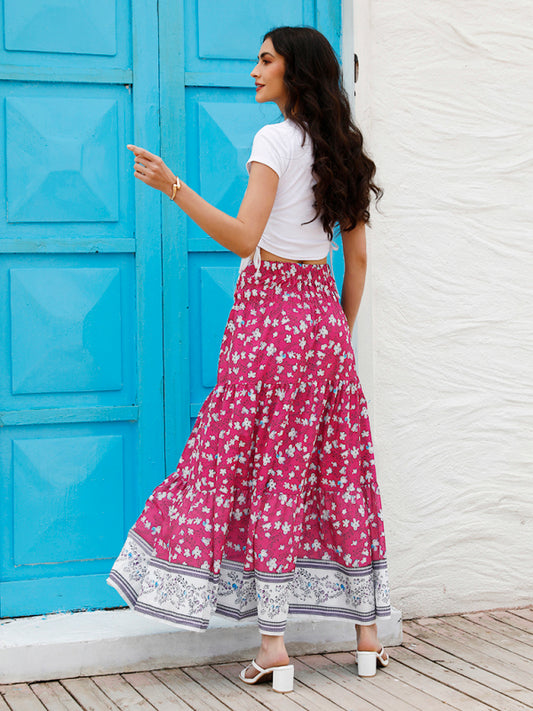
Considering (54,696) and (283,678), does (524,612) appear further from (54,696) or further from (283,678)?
(54,696)

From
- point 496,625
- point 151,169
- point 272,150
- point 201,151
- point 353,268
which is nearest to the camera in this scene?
point 151,169

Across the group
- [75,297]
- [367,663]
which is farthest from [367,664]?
[75,297]

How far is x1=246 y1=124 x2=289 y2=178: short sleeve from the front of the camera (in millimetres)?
2480

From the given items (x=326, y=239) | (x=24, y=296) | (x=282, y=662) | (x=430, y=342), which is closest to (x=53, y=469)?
(x=24, y=296)

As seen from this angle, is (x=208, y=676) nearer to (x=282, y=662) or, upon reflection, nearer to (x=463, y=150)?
(x=282, y=662)

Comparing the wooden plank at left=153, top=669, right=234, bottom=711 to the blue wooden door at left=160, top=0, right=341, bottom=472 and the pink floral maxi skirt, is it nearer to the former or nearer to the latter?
the pink floral maxi skirt

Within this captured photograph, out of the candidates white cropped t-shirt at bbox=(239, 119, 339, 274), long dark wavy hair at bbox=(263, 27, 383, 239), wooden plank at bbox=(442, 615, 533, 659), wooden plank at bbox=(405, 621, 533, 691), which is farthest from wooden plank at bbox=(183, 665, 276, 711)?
long dark wavy hair at bbox=(263, 27, 383, 239)

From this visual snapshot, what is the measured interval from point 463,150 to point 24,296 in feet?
5.38

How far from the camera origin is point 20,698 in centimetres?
255

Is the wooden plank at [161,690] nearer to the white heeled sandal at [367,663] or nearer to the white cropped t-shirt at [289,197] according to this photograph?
the white heeled sandal at [367,663]

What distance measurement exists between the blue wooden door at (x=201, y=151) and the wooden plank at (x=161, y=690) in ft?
2.27

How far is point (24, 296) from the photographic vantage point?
9.76 ft

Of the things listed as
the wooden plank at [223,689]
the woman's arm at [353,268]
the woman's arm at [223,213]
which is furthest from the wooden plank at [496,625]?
the woman's arm at [223,213]

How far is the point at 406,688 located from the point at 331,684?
22cm
